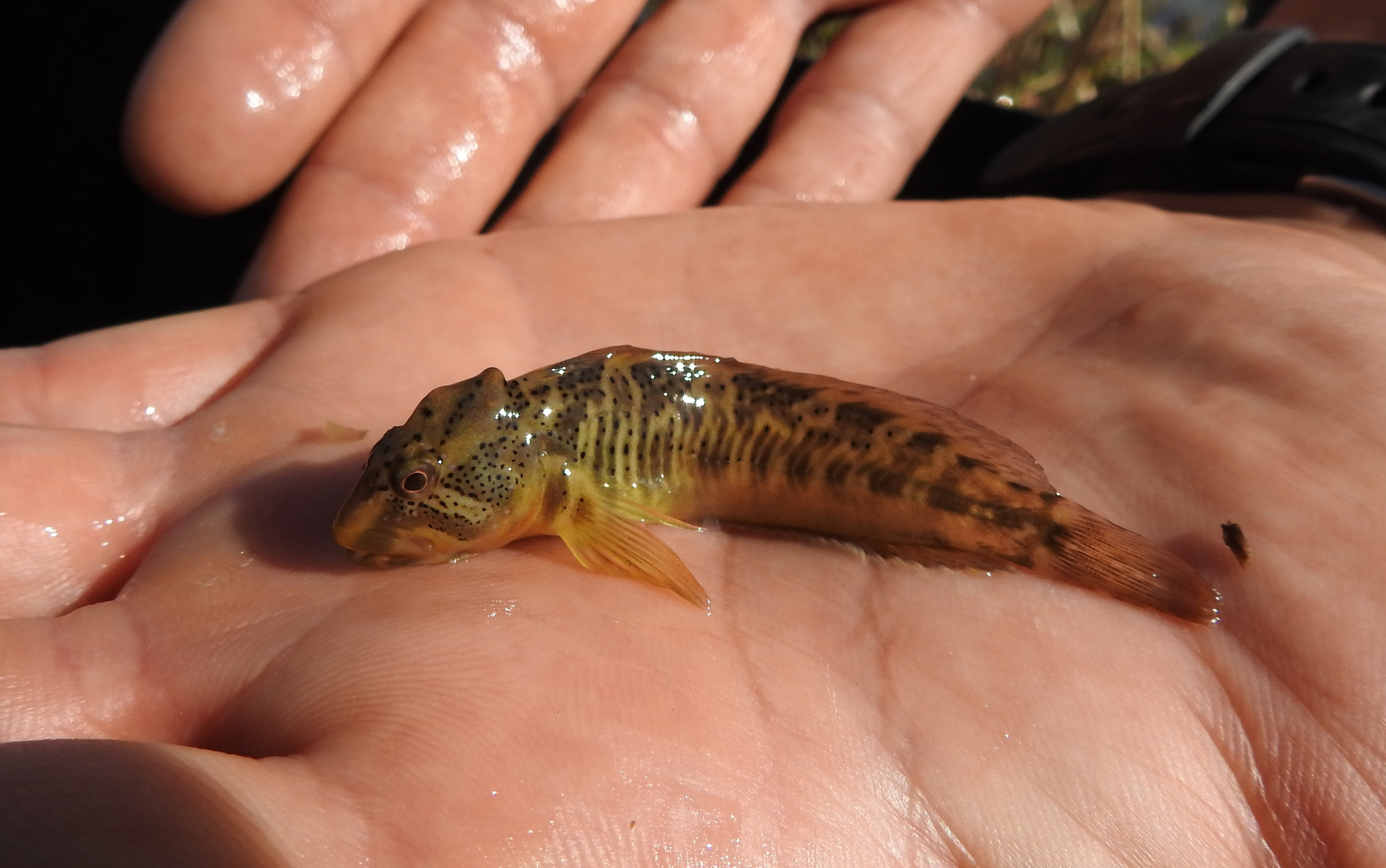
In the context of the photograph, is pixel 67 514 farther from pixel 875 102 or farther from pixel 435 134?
pixel 875 102

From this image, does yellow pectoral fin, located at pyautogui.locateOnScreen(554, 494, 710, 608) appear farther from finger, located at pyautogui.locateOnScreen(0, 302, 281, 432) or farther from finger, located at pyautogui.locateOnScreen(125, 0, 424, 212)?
finger, located at pyautogui.locateOnScreen(125, 0, 424, 212)

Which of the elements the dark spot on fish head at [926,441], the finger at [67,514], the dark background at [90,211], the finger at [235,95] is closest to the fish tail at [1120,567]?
the dark spot on fish head at [926,441]

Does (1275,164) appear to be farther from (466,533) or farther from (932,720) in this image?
(466,533)

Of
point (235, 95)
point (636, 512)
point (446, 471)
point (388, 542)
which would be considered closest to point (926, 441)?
point (636, 512)

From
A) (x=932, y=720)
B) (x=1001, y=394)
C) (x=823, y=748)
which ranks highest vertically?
(x=1001, y=394)

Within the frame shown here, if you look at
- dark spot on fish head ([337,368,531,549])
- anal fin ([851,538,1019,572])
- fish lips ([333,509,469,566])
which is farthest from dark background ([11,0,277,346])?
anal fin ([851,538,1019,572])

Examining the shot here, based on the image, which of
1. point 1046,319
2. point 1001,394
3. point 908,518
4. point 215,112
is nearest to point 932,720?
point 908,518
